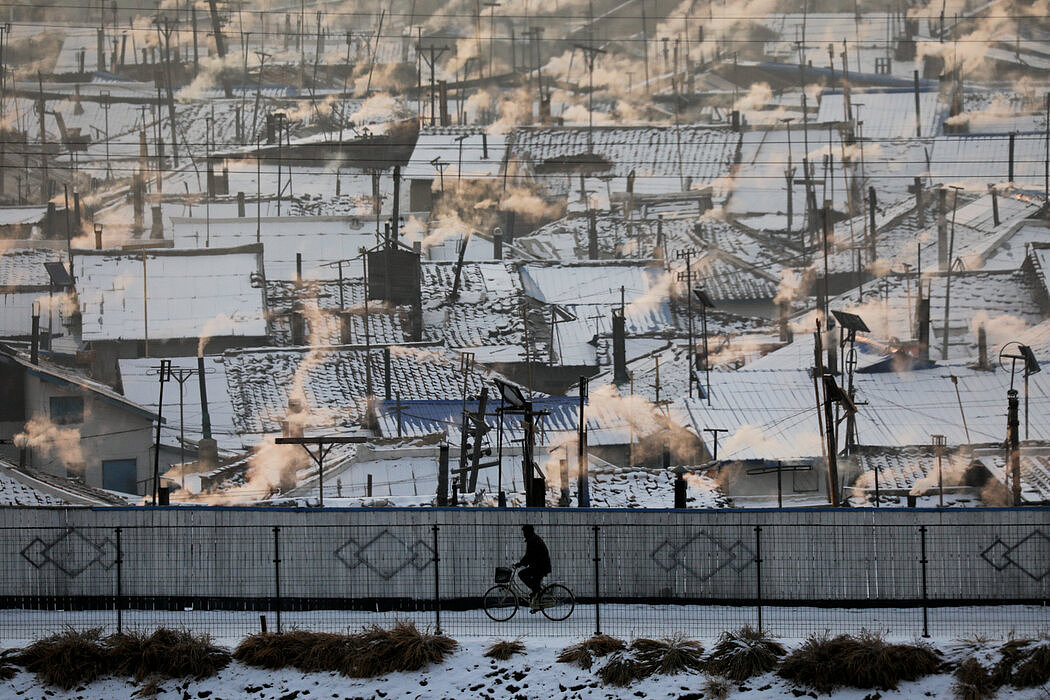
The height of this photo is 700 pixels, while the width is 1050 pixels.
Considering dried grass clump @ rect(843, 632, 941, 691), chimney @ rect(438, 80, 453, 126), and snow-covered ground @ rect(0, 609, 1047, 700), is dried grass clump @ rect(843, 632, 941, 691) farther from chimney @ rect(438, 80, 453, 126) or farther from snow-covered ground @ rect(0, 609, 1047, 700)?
chimney @ rect(438, 80, 453, 126)

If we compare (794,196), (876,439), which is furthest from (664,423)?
(794,196)

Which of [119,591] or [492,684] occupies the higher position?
[119,591]

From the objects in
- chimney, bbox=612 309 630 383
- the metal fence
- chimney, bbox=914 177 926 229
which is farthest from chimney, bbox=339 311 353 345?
the metal fence

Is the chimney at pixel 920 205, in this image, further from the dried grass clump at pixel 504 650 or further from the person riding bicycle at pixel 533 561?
the dried grass clump at pixel 504 650

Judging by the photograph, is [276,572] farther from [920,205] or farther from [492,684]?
[920,205]

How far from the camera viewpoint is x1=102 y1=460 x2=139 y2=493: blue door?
52156mm

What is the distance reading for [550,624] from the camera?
18.2m

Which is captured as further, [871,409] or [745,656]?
[871,409]

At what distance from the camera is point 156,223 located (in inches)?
3255

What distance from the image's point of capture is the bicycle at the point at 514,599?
1825 centimetres

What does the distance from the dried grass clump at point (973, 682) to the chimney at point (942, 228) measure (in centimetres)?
6355

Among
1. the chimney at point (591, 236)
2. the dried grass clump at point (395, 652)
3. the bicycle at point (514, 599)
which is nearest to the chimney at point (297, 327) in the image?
the chimney at point (591, 236)

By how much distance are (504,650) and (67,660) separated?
209 inches

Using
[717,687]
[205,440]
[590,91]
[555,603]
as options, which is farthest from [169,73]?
[717,687]
